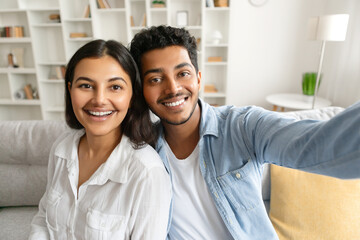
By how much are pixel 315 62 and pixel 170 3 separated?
2.27 meters

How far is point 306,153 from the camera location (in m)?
0.58

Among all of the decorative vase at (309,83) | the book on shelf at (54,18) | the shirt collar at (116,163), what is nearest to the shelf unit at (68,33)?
the book on shelf at (54,18)

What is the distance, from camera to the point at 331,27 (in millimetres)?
2309

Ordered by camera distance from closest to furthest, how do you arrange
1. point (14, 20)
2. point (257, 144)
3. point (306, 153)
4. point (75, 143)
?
point (306, 153)
point (257, 144)
point (75, 143)
point (14, 20)

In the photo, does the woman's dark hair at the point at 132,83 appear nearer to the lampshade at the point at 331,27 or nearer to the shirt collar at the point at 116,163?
the shirt collar at the point at 116,163

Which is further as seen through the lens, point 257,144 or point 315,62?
point 315,62

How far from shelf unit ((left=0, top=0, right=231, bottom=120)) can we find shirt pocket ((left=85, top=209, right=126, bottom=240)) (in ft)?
9.51

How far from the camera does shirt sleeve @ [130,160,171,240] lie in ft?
2.64

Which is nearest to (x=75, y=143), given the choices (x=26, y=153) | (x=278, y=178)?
(x=26, y=153)

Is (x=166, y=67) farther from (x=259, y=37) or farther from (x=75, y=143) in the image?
(x=259, y=37)

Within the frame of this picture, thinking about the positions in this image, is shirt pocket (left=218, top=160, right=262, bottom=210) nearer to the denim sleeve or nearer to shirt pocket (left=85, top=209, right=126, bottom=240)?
the denim sleeve

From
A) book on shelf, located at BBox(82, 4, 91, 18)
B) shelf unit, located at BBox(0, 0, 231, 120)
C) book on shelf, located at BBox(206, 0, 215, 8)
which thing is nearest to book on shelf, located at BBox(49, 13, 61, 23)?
shelf unit, located at BBox(0, 0, 231, 120)

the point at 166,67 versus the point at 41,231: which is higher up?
the point at 166,67

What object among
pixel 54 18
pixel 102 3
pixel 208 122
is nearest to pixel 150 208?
pixel 208 122
